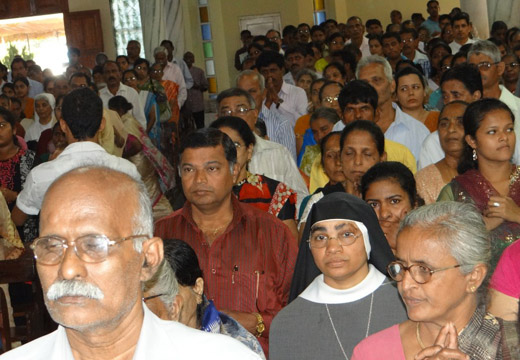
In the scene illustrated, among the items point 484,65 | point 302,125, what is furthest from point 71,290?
point 302,125

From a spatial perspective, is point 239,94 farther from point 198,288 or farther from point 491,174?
point 198,288

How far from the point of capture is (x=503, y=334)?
332 cm

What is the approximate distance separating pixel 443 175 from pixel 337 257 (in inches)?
76.6

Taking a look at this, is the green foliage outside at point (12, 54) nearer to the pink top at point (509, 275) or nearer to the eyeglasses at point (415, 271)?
the pink top at point (509, 275)

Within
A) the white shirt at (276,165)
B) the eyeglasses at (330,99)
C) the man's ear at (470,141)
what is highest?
the eyeglasses at (330,99)

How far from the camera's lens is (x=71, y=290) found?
8.24ft

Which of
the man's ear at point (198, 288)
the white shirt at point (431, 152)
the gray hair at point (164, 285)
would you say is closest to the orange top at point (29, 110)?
the white shirt at point (431, 152)

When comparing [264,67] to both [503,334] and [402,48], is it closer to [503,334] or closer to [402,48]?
[402,48]

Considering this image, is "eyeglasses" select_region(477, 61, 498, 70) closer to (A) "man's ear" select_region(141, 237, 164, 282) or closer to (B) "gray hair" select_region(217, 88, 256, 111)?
(B) "gray hair" select_region(217, 88, 256, 111)

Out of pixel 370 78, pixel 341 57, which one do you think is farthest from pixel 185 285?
pixel 341 57

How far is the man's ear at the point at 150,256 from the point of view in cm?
274

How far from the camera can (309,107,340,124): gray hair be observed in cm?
792

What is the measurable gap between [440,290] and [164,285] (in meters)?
1.10

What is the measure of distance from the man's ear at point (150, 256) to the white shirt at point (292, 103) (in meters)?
7.62
